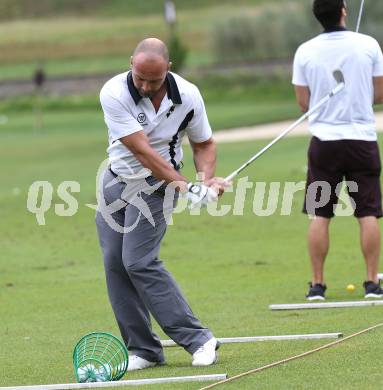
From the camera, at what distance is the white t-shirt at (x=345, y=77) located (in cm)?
1053

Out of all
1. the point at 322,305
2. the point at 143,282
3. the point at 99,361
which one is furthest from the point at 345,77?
the point at 99,361

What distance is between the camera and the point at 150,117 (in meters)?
8.28

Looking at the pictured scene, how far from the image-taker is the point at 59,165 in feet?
89.9

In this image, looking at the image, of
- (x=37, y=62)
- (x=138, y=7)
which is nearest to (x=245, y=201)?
(x=37, y=62)

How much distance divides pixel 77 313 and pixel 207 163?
2.91m

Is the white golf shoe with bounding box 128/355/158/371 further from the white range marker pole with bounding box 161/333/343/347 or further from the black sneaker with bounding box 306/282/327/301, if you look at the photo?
the black sneaker with bounding box 306/282/327/301

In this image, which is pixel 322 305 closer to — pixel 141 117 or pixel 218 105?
pixel 141 117

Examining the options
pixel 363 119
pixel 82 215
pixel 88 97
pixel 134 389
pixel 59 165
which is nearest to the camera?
pixel 134 389

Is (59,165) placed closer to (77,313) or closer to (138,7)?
(77,313)

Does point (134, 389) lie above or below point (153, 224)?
below

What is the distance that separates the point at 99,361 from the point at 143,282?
68cm

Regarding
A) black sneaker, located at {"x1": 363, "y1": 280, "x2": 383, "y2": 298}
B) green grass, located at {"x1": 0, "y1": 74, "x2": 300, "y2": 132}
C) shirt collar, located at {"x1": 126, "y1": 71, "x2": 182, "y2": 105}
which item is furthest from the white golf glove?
green grass, located at {"x1": 0, "y1": 74, "x2": 300, "y2": 132}

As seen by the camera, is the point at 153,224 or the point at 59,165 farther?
the point at 59,165

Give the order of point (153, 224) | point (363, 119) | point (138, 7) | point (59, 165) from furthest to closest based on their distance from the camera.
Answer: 1. point (138, 7)
2. point (59, 165)
3. point (363, 119)
4. point (153, 224)
